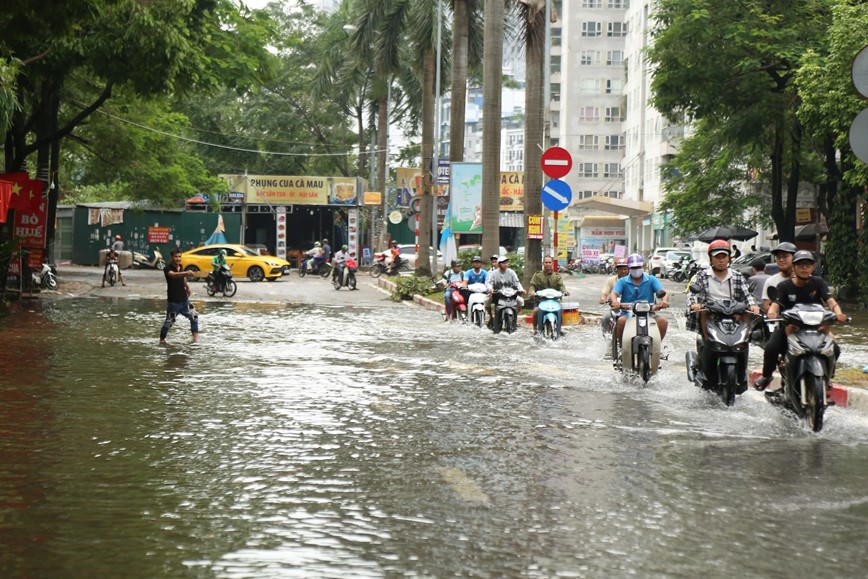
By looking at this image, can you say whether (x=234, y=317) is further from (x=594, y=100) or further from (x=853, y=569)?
(x=594, y=100)

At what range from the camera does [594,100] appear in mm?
108125

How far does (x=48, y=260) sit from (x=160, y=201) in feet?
30.3

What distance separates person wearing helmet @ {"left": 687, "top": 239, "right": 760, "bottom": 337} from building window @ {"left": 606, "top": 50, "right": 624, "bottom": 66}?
98913 millimetres

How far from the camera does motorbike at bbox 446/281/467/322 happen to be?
25.0m

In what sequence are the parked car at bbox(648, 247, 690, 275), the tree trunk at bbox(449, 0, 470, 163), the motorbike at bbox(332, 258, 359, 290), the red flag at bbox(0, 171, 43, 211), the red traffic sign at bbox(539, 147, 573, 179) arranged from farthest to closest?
the parked car at bbox(648, 247, 690, 275)
the motorbike at bbox(332, 258, 359, 290)
the tree trunk at bbox(449, 0, 470, 163)
the red flag at bbox(0, 171, 43, 211)
the red traffic sign at bbox(539, 147, 573, 179)

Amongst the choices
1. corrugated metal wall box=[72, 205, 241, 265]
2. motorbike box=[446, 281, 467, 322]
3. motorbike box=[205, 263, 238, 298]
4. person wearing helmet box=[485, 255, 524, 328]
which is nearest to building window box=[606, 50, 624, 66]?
corrugated metal wall box=[72, 205, 241, 265]

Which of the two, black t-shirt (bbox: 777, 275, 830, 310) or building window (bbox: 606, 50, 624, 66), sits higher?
building window (bbox: 606, 50, 624, 66)

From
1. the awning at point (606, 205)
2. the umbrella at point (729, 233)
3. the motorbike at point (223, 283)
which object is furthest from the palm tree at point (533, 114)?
the awning at point (606, 205)

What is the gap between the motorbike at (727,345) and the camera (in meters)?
11.2

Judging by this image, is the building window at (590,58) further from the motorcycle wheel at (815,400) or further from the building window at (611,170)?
the motorcycle wheel at (815,400)

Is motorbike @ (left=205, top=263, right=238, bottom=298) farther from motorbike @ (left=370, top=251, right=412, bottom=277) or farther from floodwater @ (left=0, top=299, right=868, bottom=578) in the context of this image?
floodwater @ (left=0, top=299, right=868, bottom=578)

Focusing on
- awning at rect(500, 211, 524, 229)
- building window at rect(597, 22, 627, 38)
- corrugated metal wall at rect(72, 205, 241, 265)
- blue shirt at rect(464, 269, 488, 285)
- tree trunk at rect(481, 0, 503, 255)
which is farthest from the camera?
building window at rect(597, 22, 627, 38)

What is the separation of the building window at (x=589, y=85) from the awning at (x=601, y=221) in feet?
58.7

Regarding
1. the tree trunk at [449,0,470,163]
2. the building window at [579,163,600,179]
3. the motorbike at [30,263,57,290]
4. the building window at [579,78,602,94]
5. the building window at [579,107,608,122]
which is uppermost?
the building window at [579,78,602,94]
